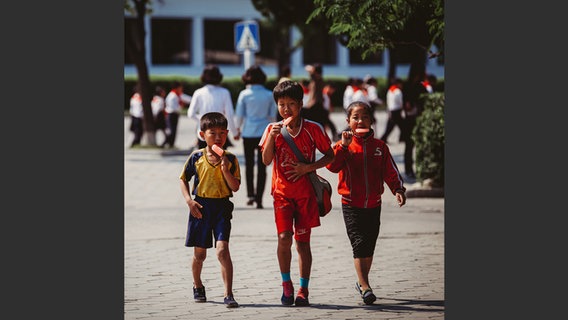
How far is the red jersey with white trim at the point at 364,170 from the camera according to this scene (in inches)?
300

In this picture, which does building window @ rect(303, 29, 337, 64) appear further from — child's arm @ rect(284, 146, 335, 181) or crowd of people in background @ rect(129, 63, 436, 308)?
child's arm @ rect(284, 146, 335, 181)

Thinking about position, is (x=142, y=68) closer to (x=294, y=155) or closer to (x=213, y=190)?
(x=213, y=190)

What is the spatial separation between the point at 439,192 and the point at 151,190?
443 cm

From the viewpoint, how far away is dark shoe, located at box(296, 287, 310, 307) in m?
7.55

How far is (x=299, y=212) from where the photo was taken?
753cm

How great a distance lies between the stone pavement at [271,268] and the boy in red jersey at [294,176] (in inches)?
12.6

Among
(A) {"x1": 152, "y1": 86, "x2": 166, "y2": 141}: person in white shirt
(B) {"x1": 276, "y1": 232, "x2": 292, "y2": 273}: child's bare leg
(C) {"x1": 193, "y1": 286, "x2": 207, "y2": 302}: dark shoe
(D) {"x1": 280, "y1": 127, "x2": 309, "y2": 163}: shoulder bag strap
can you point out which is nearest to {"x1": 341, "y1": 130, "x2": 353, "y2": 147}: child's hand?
(D) {"x1": 280, "y1": 127, "x2": 309, "y2": 163}: shoulder bag strap

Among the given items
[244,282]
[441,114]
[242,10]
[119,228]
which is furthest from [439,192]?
[242,10]

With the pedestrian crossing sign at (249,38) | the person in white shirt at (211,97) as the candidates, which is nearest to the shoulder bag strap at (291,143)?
the person in white shirt at (211,97)

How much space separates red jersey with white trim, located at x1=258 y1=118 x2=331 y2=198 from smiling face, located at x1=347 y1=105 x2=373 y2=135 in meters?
0.26

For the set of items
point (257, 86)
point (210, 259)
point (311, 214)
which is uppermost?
point (257, 86)

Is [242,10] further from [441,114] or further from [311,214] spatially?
[311,214]

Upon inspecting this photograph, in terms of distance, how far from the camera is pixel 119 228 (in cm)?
603

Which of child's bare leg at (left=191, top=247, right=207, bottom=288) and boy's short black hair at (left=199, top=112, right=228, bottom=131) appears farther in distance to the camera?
child's bare leg at (left=191, top=247, right=207, bottom=288)
